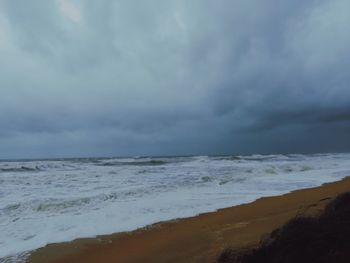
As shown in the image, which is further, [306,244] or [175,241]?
[175,241]

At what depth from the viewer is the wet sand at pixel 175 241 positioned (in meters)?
5.19

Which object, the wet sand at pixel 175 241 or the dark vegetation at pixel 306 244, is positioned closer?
the dark vegetation at pixel 306 244

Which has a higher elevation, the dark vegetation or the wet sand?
the dark vegetation

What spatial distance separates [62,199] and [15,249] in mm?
4382

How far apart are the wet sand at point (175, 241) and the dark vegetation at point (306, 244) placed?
695 millimetres

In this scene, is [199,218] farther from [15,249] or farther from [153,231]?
[15,249]

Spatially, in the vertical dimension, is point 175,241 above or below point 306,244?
below

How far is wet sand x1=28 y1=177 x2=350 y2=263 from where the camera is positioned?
17.0ft

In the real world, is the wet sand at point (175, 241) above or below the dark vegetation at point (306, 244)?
below

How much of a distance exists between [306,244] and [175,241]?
2946 mm

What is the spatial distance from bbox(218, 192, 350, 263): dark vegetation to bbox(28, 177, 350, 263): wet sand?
2.28ft

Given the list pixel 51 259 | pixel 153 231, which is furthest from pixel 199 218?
pixel 51 259

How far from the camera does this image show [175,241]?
611cm

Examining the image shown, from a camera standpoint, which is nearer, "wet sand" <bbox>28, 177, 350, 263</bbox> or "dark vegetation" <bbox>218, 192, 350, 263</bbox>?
"dark vegetation" <bbox>218, 192, 350, 263</bbox>
